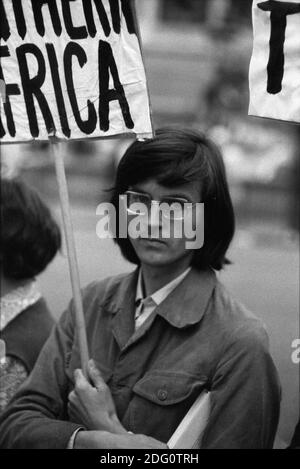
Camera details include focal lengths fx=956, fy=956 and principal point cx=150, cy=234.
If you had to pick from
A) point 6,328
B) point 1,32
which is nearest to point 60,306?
point 6,328

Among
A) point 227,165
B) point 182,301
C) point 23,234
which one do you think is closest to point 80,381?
point 182,301

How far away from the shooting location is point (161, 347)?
104 inches

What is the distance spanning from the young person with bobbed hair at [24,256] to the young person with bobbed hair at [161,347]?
1.04ft

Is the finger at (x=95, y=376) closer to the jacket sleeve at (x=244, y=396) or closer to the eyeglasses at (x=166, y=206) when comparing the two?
the jacket sleeve at (x=244, y=396)

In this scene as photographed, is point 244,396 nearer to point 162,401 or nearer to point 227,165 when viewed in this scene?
point 162,401

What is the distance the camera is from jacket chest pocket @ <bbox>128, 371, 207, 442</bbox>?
2.52 meters

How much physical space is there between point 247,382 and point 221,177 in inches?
23.6

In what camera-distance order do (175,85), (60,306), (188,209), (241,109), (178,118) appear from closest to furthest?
(188,209) → (60,306) → (241,109) → (178,118) → (175,85)

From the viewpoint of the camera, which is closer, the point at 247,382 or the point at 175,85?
the point at 247,382

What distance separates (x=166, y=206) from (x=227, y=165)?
907 centimetres

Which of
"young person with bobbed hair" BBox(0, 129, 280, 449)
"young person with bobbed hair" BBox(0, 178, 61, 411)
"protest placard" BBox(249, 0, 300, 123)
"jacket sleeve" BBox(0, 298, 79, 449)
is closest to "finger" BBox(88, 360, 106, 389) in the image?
"young person with bobbed hair" BBox(0, 129, 280, 449)

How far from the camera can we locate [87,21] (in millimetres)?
2648

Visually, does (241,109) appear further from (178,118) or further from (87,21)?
(87,21)

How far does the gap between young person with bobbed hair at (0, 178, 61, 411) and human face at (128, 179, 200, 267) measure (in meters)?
0.66
